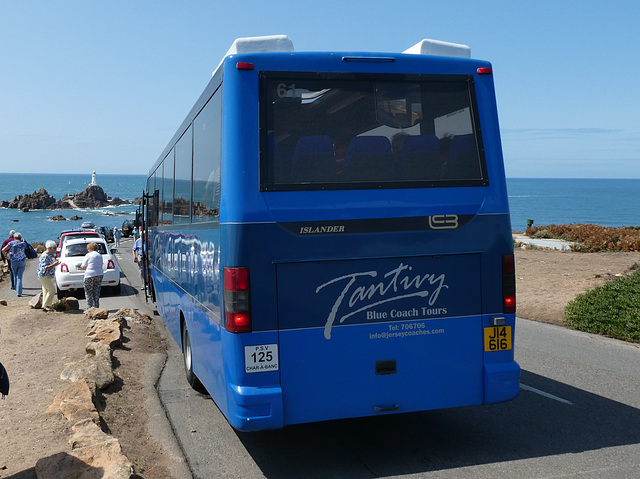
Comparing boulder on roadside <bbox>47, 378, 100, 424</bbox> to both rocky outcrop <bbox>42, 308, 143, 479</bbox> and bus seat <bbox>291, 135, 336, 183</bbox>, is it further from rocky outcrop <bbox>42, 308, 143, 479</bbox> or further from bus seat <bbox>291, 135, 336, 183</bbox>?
bus seat <bbox>291, 135, 336, 183</bbox>

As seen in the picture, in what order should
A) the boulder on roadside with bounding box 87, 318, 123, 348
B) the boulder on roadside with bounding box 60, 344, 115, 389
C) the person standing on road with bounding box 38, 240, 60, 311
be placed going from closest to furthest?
the boulder on roadside with bounding box 60, 344, 115, 389 → the boulder on roadside with bounding box 87, 318, 123, 348 → the person standing on road with bounding box 38, 240, 60, 311

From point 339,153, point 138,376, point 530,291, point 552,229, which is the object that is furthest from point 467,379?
point 552,229

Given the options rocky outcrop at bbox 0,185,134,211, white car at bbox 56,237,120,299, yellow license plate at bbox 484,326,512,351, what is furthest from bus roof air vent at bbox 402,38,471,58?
rocky outcrop at bbox 0,185,134,211

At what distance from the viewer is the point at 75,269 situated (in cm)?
2069

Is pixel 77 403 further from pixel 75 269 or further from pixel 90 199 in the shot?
pixel 90 199

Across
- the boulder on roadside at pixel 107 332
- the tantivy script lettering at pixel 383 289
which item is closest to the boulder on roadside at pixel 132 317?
the boulder on roadside at pixel 107 332

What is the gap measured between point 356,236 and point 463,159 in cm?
124

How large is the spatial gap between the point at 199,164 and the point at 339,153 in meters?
2.21

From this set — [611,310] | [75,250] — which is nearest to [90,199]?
[75,250]

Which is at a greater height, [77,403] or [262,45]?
[262,45]

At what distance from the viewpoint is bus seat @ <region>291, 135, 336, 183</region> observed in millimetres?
5602

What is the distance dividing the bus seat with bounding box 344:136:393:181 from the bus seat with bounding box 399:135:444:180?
15 cm

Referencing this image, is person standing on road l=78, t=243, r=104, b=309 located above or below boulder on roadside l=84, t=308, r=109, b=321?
above

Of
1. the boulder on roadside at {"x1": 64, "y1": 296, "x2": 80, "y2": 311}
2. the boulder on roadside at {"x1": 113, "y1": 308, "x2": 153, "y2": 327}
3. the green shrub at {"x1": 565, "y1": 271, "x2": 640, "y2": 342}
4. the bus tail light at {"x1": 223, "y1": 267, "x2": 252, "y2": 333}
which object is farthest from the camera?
the boulder on roadside at {"x1": 64, "y1": 296, "x2": 80, "y2": 311}
